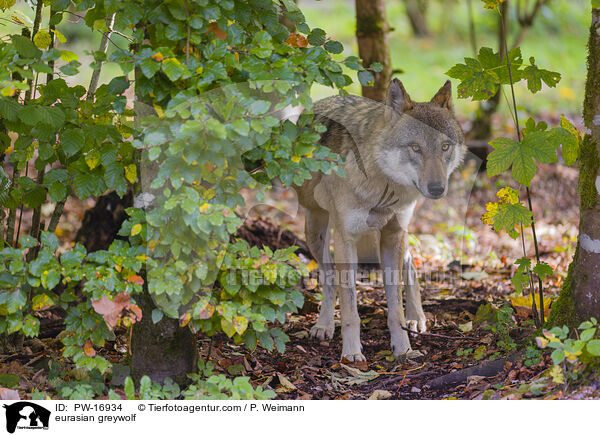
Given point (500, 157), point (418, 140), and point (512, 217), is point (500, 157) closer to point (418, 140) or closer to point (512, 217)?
point (512, 217)

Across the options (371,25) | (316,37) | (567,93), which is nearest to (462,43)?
(567,93)

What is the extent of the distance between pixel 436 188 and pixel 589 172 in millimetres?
921

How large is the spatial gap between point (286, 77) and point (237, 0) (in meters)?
0.59

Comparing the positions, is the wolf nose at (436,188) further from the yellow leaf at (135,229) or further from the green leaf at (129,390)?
the green leaf at (129,390)

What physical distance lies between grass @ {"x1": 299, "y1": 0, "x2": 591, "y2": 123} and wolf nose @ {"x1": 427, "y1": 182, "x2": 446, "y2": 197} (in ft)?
24.0

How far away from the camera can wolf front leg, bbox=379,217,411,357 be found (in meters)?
4.45

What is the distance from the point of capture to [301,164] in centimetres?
314

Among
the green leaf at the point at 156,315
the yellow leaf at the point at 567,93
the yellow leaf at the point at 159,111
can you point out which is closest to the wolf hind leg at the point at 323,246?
the green leaf at the point at 156,315

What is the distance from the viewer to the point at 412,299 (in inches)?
201

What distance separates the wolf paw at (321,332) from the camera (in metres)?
4.82

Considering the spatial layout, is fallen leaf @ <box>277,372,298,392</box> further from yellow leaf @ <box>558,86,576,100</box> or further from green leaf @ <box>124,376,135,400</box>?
yellow leaf @ <box>558,86,576,100</box>

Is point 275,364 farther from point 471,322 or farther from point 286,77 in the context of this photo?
point 286,77
